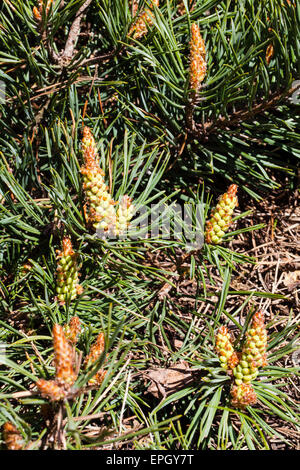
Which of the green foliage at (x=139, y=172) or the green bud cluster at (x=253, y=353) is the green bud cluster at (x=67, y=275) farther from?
the green bud cluster at (x=253, y=353)

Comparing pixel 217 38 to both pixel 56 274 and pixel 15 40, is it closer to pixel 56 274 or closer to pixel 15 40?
pixel 15 40

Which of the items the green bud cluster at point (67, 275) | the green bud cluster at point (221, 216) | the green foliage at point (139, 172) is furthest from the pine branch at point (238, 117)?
the green bud cluster at point (67, 275)

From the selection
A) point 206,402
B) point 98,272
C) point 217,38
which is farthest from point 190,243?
point 217,38

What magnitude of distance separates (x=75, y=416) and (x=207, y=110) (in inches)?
28.2

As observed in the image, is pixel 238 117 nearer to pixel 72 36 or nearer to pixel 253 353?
pixel 72 36

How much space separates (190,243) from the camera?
0.95 meters

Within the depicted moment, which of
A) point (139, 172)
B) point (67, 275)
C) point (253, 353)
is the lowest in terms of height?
point (253, 353)

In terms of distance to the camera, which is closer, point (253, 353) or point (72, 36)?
point (253, 353)

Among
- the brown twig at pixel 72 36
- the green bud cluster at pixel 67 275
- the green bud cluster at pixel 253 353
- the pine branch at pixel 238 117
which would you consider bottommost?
the green bud cluster at pixel 253 353

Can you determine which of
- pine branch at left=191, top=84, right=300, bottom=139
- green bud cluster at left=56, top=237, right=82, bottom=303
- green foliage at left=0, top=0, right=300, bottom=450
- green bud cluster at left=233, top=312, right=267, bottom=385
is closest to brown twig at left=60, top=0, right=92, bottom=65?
green foliage at left=0, top=0, right=300, bottom=450

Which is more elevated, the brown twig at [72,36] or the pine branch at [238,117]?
the brown twig at [72,36]

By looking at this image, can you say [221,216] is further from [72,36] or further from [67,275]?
[72,36]

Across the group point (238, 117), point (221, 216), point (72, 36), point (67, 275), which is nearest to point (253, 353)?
point (221, 216)

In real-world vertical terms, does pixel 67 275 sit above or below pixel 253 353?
above
